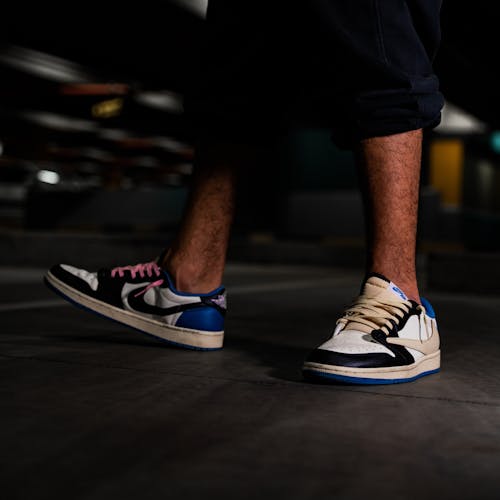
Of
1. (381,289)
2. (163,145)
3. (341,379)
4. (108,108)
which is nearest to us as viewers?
(341,379)

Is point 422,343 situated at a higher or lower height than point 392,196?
lower

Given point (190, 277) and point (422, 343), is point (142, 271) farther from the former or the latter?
point (422, 343)

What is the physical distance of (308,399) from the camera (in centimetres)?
111

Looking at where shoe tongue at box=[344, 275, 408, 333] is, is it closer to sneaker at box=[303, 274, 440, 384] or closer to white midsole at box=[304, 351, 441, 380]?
sneaker at box=[303, 274, 440, 384]

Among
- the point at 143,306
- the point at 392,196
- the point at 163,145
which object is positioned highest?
the point at 163,145

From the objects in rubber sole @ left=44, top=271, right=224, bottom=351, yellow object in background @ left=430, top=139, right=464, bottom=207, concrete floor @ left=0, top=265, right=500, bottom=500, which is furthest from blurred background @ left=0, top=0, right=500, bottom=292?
concrete floor @ left=0, top=265, right=500, bottom=500

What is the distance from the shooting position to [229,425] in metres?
0.95

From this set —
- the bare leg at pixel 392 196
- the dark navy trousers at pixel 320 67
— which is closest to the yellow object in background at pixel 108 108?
the dark navy trousers at pixel 320 67

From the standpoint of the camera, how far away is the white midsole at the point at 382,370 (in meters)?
1.20

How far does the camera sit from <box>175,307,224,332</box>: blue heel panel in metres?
1.53

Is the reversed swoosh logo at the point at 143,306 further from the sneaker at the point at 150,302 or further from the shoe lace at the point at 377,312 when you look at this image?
the shoe lace at the point at 377,312

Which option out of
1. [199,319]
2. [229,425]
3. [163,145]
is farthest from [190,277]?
[163,145]

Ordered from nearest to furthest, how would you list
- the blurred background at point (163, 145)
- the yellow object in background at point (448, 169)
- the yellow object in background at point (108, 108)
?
the blurred background at point (163, 145) → the yellow object in background at point (108, 108) → the yellow object in background at point (448, 169)

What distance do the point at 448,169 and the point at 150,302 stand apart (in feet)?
68.9
